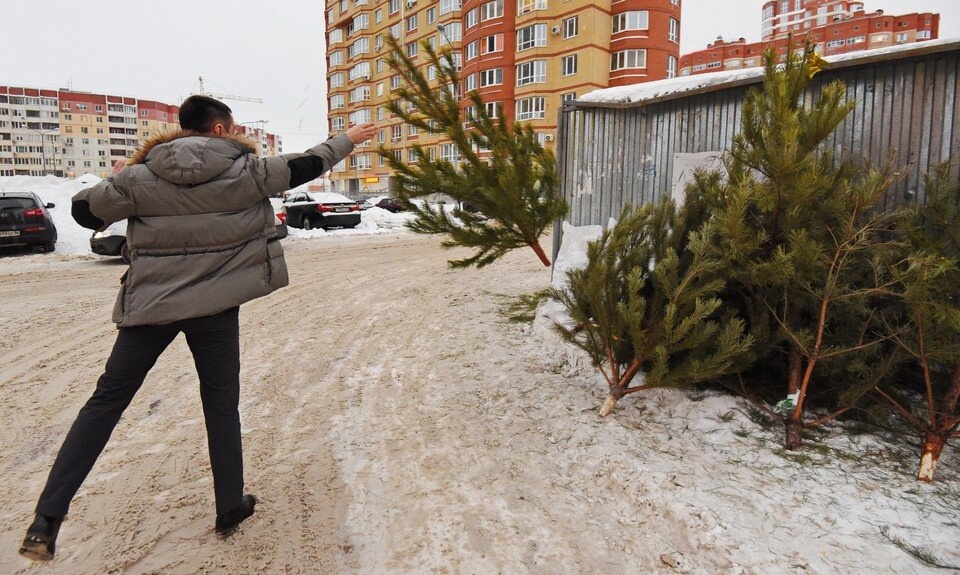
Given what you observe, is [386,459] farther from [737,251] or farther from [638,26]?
[638,26]

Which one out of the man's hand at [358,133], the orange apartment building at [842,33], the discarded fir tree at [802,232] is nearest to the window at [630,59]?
the orange apartment building at [842,33]

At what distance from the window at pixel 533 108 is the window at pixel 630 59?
598 centimetres

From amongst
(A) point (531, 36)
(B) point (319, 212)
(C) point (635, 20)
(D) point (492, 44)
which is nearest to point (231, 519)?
(B) point (319, 212)

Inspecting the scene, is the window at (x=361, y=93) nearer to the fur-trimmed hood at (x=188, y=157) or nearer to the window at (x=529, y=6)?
the window at (x=529, y=6)

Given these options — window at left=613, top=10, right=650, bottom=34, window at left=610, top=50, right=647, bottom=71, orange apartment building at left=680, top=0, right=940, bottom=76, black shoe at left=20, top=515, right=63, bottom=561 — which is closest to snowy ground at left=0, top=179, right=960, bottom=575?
black shoe at left=20, top=515, right=63, bottom=561

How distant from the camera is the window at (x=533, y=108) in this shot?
42.8m

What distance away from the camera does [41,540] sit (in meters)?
2.16

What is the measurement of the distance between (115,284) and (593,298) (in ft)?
28.3

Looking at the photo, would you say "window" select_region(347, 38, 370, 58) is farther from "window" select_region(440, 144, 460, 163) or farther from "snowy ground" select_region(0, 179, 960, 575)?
"snowy ground" select_region(0, 179, 960, 575)

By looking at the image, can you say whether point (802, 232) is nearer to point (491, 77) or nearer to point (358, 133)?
point (358, 133)

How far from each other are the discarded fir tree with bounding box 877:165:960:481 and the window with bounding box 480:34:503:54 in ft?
149

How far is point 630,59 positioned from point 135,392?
4354 cm

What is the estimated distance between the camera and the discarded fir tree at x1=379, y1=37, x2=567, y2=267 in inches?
204

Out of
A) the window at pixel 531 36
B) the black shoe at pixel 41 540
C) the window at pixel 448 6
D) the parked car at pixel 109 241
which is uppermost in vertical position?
the window at pixel 448 6
